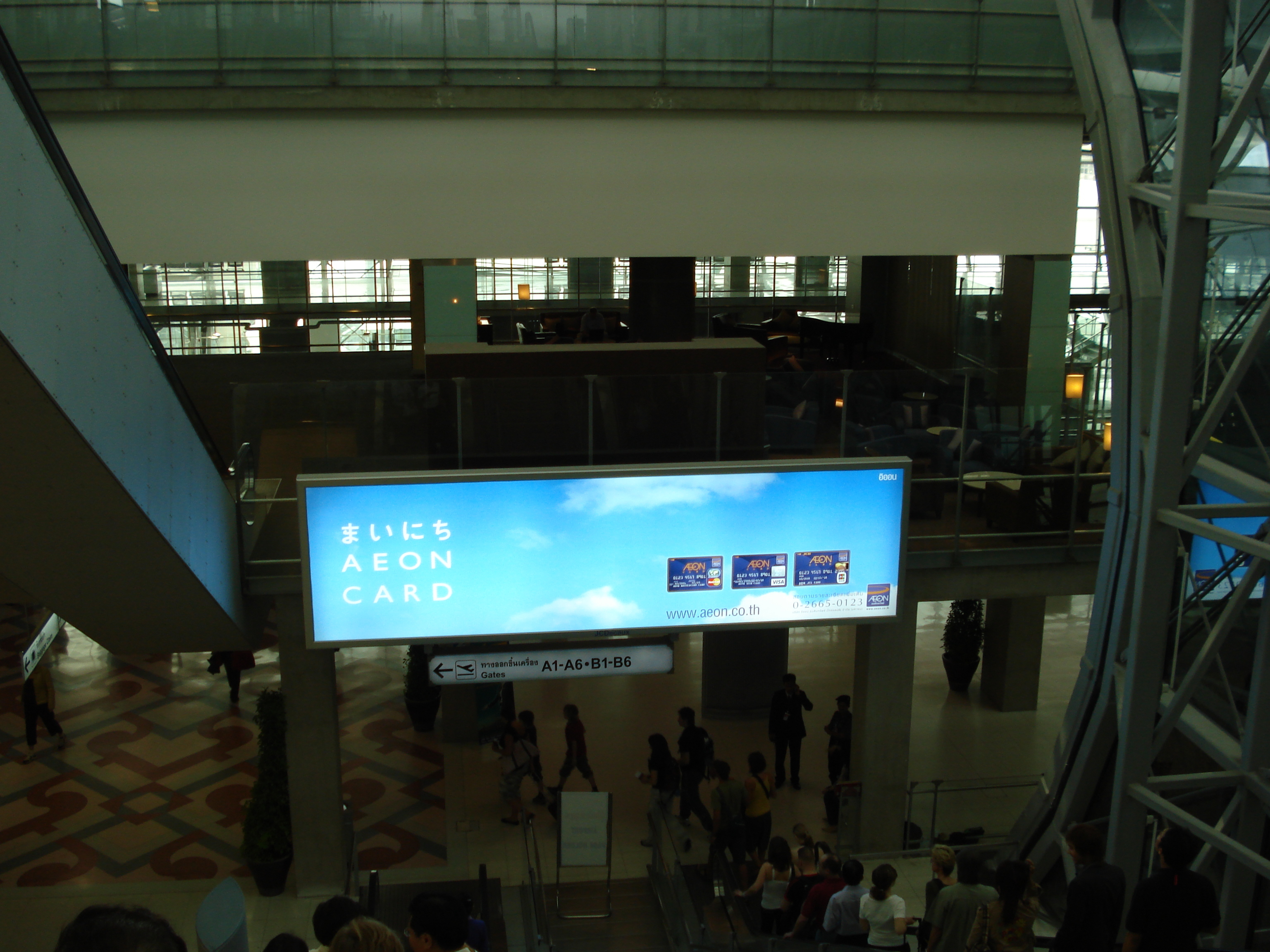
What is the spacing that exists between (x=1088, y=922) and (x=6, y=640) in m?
15.8

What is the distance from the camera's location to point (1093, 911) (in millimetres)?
5664

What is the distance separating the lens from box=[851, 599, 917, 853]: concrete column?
10.8 meters

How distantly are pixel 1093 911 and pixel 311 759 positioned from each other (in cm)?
684

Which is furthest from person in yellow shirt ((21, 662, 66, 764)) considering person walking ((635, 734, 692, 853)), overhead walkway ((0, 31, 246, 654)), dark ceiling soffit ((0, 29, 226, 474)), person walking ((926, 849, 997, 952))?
person walking ((926, 849, 997, 952))

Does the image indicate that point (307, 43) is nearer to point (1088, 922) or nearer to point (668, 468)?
point (668, 468)

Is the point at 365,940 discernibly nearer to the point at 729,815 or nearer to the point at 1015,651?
A: the point at 729,815

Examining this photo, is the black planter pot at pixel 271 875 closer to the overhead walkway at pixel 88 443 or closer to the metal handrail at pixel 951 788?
the overhead walkway at pixel 88 443

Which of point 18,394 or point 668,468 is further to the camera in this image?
point 668,468

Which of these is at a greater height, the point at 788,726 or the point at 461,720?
the point at 788,726

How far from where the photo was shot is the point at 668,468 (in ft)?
29.5

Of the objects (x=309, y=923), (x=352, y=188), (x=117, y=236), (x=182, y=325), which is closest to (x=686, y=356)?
(x=352, y=188)

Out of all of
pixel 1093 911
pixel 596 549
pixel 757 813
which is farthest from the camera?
pixel 757 813

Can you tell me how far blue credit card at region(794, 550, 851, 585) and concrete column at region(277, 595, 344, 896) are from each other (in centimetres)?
396

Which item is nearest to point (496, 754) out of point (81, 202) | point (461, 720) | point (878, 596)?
point (461, 720)
